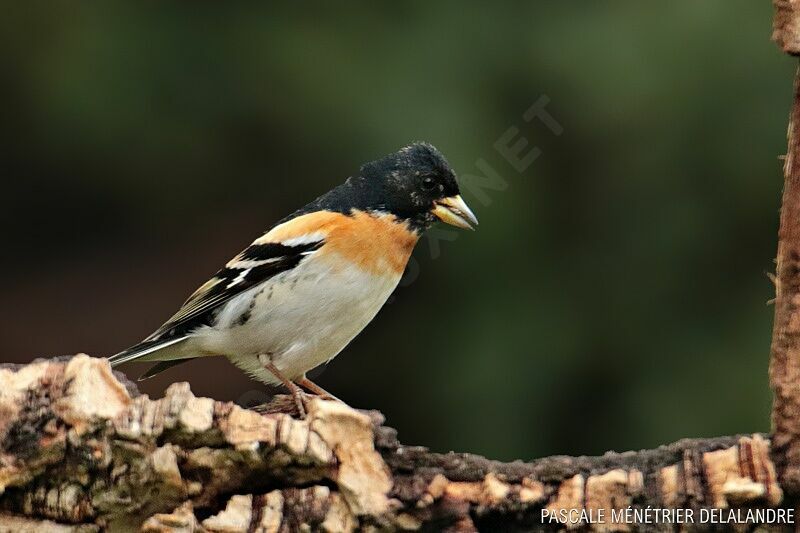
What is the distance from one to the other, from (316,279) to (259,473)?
1.43 metres

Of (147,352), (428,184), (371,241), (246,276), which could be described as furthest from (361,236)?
(147,352)

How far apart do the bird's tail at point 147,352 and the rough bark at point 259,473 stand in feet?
4.22

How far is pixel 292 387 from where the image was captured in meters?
4.96

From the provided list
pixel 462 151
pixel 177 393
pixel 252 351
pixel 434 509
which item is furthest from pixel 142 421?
pixel 462 151

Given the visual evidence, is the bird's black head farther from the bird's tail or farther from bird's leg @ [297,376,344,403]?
the bird's tail

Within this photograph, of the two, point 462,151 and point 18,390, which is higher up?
point 462,151

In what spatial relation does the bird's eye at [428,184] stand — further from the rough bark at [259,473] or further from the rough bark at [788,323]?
the rough bark at [788,323]

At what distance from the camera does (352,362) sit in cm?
808

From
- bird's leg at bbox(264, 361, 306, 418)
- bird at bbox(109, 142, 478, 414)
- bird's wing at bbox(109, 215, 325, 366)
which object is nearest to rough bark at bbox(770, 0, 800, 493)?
bird's leg at bbox(264, 361, 306, 418)

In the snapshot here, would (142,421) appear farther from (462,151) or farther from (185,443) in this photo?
(462,151)

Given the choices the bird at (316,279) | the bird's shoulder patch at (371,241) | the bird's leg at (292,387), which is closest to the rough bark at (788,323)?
the bird's leg at (292,387)

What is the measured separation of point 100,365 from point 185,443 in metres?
0.41

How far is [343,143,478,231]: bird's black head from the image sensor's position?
18.2 ft

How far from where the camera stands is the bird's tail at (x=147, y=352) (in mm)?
5348
